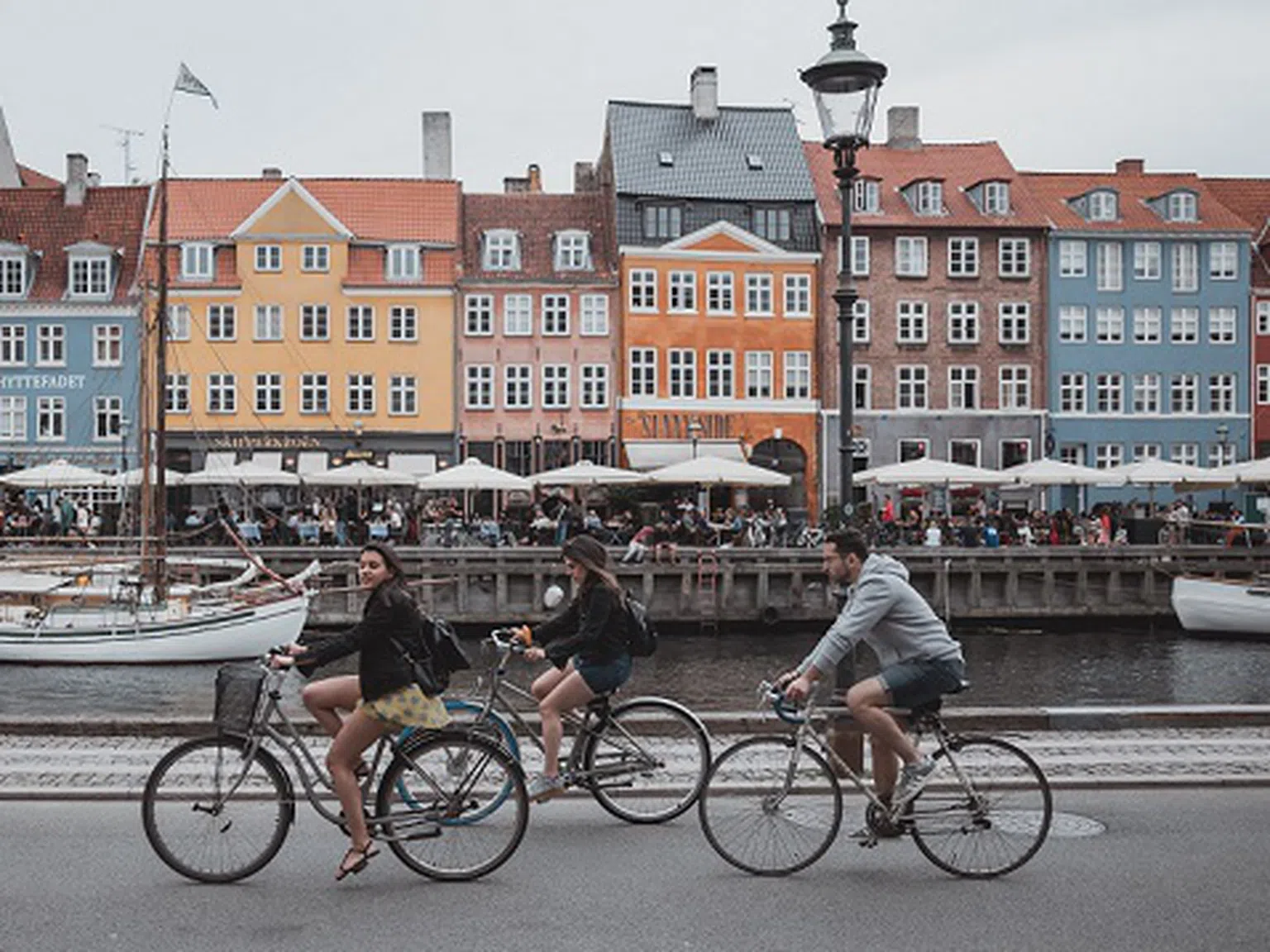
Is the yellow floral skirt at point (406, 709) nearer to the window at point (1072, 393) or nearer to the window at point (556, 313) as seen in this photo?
the window at point (556, 313)

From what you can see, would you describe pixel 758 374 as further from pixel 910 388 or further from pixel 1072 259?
pixel 1072 259

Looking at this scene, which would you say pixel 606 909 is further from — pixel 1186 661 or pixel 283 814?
pixel 1186 661

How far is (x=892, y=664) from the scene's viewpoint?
8.26 m

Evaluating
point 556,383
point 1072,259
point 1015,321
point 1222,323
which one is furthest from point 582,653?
point 1222,323

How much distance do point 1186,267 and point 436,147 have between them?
26.7 meters

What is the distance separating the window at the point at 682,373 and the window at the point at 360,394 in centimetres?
960

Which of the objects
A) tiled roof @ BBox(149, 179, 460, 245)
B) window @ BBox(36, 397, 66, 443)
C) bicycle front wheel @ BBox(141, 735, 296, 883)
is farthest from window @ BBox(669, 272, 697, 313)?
bicycle front wheel @ BBox(141, 735, 296, 883)

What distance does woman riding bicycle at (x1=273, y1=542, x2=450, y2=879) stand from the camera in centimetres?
791

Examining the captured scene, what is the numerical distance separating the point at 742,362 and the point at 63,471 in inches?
884

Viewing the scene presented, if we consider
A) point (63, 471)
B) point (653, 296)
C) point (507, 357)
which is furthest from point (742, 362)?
point (63, 471)

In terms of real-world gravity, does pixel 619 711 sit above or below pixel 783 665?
above

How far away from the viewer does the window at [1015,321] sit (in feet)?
179

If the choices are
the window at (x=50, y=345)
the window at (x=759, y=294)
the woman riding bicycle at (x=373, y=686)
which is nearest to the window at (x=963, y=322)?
the window at (x=759, y=294)

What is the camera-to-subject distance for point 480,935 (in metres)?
7.00
